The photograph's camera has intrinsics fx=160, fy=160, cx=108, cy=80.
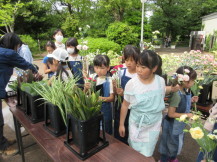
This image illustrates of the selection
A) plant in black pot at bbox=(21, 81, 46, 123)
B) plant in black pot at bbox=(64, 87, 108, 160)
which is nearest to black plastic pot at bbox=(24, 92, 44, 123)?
plant in black pot at bbox=(21, 81, 46, 123)

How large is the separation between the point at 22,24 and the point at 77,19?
6.77 metres

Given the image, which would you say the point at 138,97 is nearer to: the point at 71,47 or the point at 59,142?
the point at 59,142

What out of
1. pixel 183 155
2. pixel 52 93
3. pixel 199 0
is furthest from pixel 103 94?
pixel 199 0

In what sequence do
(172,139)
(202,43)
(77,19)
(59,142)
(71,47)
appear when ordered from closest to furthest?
(59,142) → (172,139) → (71,47) → (77,19) → (202,43)

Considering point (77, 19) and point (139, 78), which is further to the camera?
point (77, 19)

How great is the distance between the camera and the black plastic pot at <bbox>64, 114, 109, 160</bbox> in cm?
101

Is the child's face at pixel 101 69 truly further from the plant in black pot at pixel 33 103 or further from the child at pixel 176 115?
the child at pixel 176 115

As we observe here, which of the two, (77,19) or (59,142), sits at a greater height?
(77,19)

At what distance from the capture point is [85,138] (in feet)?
3.34

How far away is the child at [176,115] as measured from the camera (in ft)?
5.33

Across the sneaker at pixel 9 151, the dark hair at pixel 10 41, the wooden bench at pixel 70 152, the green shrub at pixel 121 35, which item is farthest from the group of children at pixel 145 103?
the green shrub at pixel 121 35

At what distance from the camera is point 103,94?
181cm

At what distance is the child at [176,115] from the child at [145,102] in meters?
0.30

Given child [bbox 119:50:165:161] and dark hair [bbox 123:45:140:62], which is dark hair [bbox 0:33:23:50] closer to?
dark hair [bbox 123:45:140:62]
